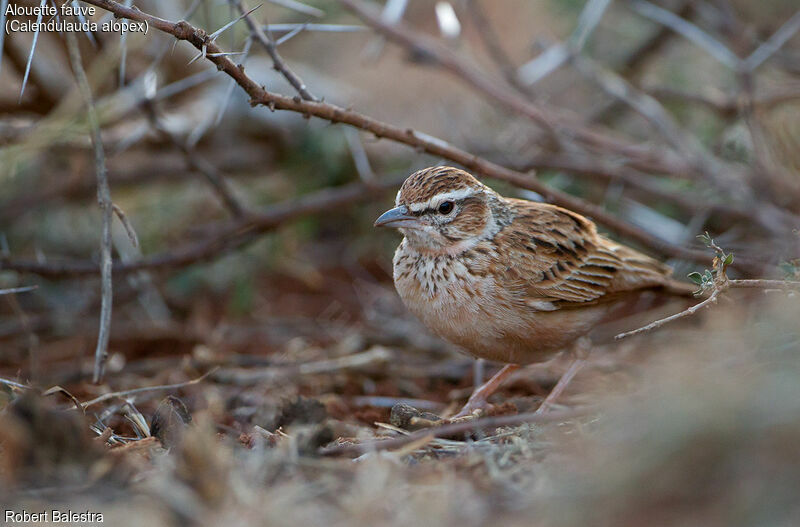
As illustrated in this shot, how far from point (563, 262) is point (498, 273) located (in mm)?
545

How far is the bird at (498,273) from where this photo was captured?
14.6 ft

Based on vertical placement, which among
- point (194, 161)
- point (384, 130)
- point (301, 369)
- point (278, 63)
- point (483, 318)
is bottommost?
point (301, 369)

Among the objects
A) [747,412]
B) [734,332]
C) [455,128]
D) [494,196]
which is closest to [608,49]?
[455,128]

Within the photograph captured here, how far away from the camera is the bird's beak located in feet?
15.0

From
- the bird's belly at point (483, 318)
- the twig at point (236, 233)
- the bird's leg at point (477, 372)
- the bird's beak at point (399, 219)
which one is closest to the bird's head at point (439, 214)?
the bird's beak at point (399, 219)

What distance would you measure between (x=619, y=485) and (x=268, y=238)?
5819mm

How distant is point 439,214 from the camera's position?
4699 mm

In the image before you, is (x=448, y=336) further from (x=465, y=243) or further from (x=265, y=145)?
(x=265, y=145)

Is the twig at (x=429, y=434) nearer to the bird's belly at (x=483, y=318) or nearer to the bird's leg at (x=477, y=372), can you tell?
the bird's belly at (x=483, y=318)

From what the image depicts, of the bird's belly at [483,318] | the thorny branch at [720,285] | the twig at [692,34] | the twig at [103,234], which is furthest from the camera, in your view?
the twig at [692,34]

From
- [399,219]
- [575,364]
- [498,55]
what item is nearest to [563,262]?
[575,364]

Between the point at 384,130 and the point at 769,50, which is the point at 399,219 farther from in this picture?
the point at 769,50

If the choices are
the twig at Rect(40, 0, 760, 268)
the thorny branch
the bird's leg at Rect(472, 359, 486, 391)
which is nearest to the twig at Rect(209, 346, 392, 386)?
the bird's leg at Rect(472, 359, 486, 391)

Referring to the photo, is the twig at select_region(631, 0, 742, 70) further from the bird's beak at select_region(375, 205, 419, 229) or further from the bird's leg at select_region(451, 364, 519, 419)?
the bird's beak at select_region(375, 205, 419, 229)
